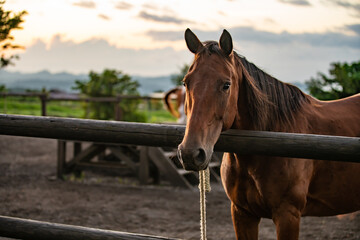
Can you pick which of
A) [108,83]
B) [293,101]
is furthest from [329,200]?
[108,83]

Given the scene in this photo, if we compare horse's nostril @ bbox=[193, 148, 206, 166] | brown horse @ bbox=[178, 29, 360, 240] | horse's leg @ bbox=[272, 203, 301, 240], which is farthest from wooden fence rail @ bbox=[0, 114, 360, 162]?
horse's leg @ bbox=[272, 203, 301, 240]

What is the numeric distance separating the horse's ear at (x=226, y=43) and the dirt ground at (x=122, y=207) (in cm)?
291

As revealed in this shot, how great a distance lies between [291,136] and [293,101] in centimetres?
77

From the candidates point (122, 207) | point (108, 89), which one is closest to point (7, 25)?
point (122, 207)

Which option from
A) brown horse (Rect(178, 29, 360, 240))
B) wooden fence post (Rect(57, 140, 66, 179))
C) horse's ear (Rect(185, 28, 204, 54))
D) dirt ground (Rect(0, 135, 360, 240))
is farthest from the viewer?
wooden fence post (Rect(57, 140, 66, 179))

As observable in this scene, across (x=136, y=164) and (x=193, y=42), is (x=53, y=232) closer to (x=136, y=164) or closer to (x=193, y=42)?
(x=193, y=42)

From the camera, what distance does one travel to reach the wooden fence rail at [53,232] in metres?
2.22

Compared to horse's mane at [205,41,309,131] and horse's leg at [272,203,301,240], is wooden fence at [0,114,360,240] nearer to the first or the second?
horse's mane at [205,41,309,131]

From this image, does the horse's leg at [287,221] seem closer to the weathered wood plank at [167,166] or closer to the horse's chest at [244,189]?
the horse's chest at [244,189]

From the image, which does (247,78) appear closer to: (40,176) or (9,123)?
(9,123)

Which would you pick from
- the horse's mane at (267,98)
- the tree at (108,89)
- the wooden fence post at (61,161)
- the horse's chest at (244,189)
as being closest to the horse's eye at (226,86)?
the horse's mane at (267,98)

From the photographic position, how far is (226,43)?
213cm

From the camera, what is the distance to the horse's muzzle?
1781 millimetres

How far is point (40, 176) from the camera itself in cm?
755
